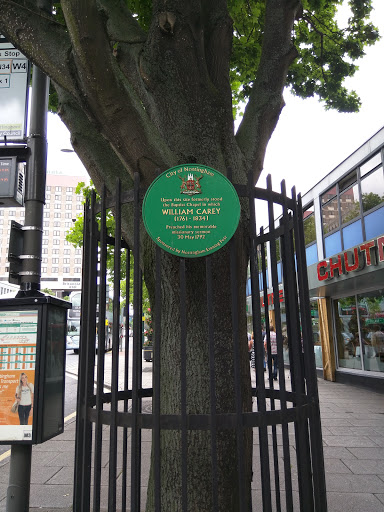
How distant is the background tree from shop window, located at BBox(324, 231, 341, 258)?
9.66 metres

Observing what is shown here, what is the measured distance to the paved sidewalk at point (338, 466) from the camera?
4191 millimetres

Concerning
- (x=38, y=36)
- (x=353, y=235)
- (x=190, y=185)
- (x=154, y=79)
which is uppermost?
(x=353, y=235)

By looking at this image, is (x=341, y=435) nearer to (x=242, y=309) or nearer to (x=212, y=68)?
(x=242, y=309)

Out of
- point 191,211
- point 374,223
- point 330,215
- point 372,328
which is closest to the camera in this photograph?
point 191,211

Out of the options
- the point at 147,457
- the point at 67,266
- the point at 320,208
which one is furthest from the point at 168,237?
the point at 67,266

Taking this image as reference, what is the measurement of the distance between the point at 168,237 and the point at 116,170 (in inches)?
44.5

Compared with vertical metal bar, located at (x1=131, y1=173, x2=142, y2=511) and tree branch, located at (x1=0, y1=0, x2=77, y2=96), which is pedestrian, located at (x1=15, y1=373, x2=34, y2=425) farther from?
tree branch, located at (x1=0, y1=0, x2=77, y2=96)

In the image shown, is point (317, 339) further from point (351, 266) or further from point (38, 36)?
point (38, 36)

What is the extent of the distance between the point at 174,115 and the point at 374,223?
8910mm

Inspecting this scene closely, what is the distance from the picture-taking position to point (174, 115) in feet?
10.3

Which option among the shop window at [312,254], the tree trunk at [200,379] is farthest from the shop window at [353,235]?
the tree trunk at [200,379]

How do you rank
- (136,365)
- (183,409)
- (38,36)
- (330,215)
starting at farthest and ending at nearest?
(330,215)
(38,36)
(136,365)
(183,409)

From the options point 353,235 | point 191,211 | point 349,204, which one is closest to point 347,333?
point 353,235

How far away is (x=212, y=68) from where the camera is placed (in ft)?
11.4
